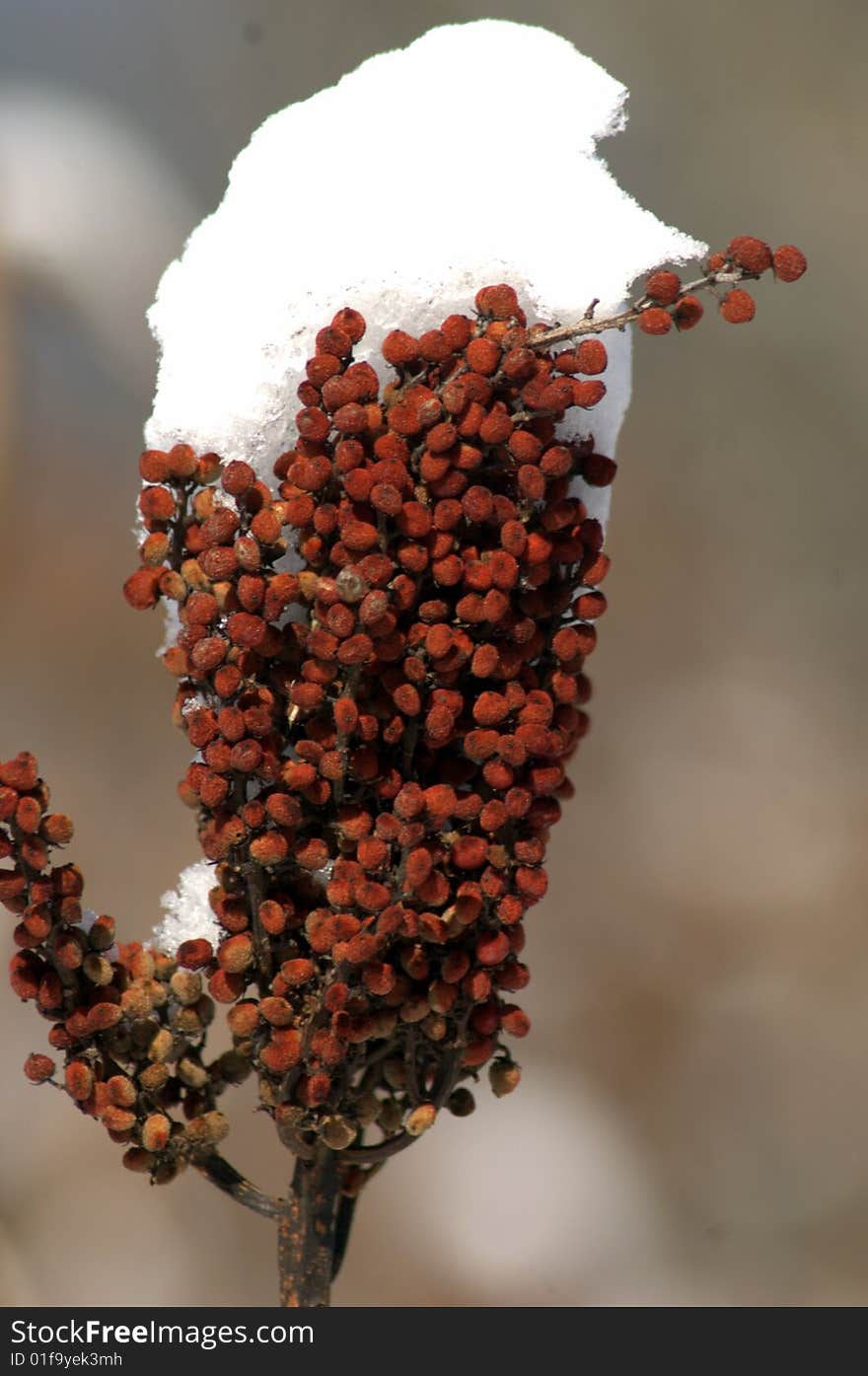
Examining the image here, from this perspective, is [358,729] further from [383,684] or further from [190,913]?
[190,913]

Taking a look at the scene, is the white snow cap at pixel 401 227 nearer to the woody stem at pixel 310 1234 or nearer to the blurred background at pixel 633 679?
the woody stem at pixel 310 1234

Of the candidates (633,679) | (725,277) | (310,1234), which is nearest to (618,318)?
(725,277)

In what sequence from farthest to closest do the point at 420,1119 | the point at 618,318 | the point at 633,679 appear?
1. the point at 633,679
2. the point at 420,1119
3. the point at 618,318

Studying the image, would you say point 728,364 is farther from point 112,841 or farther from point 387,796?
point 387,796

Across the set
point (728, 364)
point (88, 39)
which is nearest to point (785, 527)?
point (728, 364)

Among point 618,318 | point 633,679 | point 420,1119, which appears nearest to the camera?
point 618,318

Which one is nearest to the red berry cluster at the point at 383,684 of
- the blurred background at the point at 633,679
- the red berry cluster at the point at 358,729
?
the red berry cluster at the point at 358,729

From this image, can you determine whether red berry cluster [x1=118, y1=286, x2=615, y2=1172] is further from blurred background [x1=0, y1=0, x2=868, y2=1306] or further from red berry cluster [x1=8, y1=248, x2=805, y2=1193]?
blurred background [x1=0, y1=0, x2=868, y2=1306]
